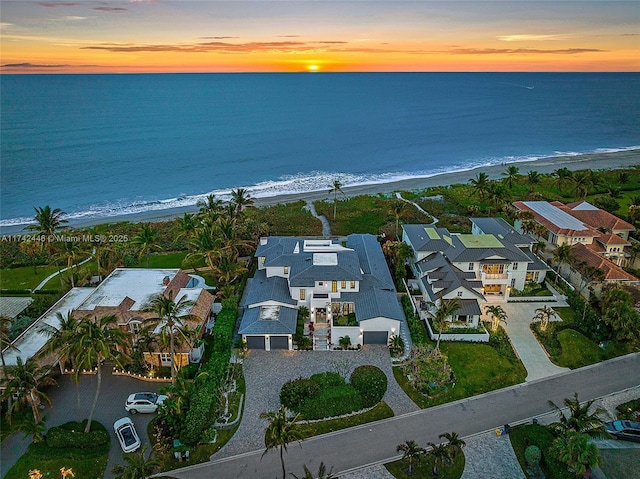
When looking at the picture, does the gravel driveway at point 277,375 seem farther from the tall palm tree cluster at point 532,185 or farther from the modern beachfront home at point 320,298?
the tall palm tree cluster at point 532,185

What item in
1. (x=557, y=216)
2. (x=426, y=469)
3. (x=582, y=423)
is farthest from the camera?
(x=557, y=216)

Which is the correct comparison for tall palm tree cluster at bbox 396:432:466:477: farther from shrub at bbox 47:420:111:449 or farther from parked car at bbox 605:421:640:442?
shrub at bbox 47:420:111:449

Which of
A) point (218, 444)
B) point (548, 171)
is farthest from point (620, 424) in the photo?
point (548, 171)

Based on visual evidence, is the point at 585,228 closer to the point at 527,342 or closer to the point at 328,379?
the point at 527,342

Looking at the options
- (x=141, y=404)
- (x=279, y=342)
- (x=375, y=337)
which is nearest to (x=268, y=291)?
(x=279, y=342)

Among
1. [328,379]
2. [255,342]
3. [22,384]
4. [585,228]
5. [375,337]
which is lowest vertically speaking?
[328,379]

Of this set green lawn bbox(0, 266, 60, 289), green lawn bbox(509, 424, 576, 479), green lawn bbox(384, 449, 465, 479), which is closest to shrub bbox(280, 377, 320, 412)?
green lawn bbox(384, 449, 465, 479)

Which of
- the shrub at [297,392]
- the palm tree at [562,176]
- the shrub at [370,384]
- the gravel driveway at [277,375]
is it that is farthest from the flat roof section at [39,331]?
the palm tree at [562,176]
